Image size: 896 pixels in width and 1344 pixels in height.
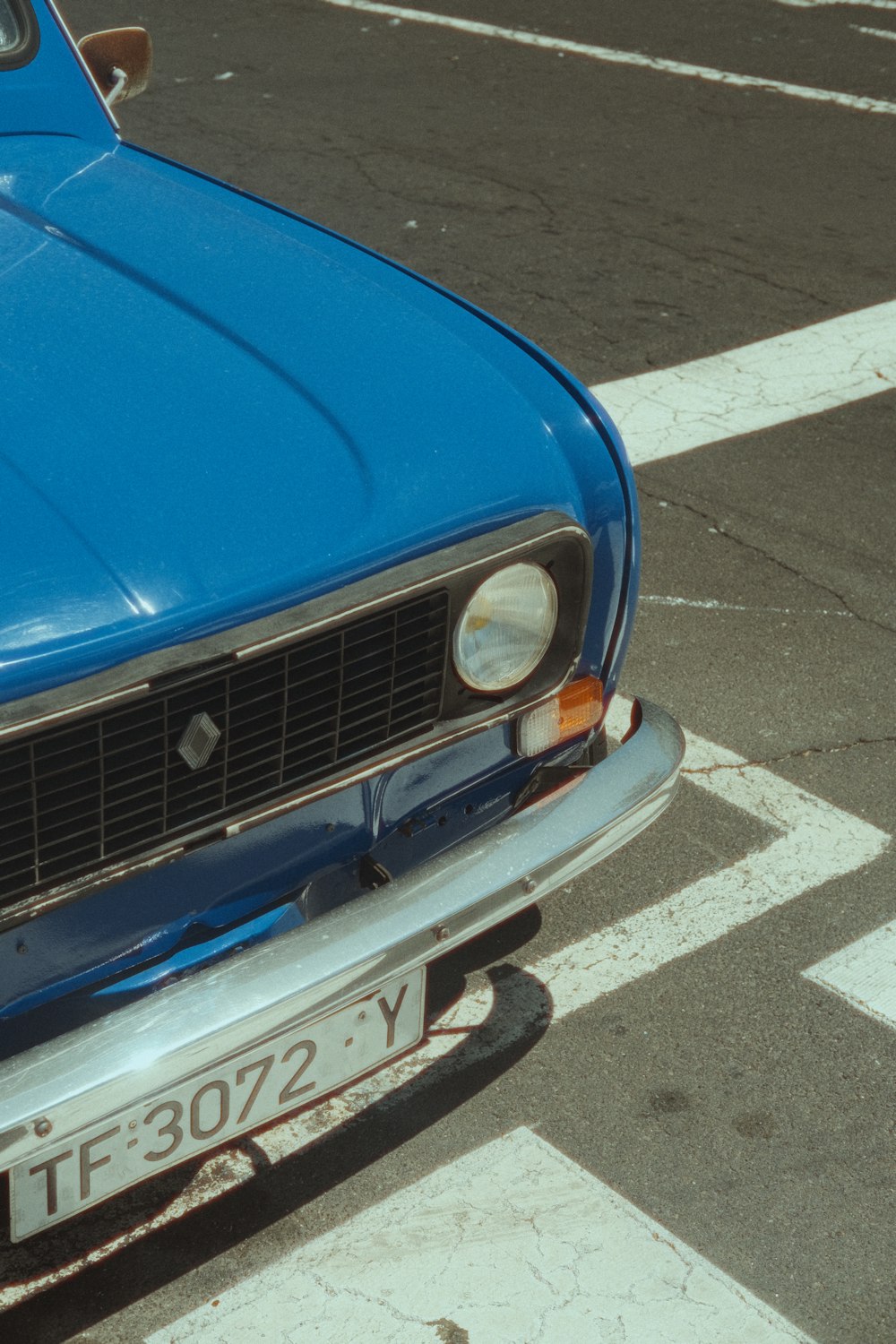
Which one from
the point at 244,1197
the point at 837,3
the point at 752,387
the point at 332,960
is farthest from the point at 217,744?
the point at 837,3

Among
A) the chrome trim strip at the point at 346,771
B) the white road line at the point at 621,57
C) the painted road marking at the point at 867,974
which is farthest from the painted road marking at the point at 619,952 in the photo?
the white road line at the point at 621,57

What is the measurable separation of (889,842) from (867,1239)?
3.51ft

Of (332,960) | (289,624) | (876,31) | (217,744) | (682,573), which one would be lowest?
(682,573)

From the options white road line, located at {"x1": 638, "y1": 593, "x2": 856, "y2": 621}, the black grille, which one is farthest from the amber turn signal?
white road line, located at {"x1": 638, "y1": 593, "x2": 856, "y2": 621}

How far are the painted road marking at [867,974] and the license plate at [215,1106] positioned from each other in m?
1.00

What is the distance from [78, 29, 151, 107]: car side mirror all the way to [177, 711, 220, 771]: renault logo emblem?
2.04 metres

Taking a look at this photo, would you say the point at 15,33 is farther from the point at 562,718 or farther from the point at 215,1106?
the point at 215,1106

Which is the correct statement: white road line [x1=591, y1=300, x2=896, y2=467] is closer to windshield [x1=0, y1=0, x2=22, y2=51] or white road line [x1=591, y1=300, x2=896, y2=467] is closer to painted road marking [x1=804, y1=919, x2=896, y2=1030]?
painted road marking [x1=804, y1=919, x2=896, y2=1030]

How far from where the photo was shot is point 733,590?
13.8 ft

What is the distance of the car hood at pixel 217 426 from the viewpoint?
5.91 feet

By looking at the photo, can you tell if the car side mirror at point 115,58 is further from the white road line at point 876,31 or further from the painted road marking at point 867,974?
the white road line at point 876,31

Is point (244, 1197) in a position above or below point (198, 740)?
below

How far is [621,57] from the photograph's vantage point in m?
10.1

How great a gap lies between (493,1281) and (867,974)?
1022mm
